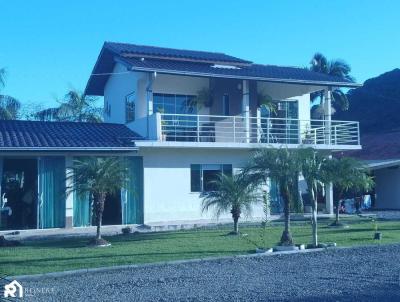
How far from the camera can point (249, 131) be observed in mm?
25359

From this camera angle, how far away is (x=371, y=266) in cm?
1211

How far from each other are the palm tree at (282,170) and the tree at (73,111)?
1156 inches

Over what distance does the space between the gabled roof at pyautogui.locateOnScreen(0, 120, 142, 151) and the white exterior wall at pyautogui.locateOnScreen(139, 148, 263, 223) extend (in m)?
1.32

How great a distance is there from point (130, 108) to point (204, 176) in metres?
4.71

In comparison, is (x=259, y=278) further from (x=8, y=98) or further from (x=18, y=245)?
A: (x=8, y=98)

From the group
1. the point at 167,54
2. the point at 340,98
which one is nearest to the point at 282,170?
the point at 167,54

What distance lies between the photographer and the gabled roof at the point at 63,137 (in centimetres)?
2034

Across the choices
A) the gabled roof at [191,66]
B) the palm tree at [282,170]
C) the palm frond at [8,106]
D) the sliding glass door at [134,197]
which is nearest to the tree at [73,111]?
the palm frond at [8,106]

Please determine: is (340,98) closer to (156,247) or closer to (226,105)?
(226,105)

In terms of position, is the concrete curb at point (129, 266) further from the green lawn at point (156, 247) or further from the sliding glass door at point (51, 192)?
the sliding glass door at point (51, 192)

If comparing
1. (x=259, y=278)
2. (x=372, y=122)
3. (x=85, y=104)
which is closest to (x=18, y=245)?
(x=259, y=278)

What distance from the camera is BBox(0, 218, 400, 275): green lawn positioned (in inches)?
512

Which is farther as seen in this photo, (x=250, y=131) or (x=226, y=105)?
(x=226, y=105)

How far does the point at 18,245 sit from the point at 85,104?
27.6 meters
